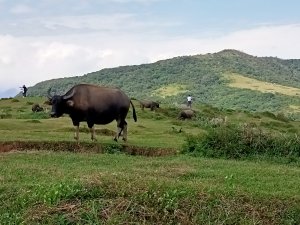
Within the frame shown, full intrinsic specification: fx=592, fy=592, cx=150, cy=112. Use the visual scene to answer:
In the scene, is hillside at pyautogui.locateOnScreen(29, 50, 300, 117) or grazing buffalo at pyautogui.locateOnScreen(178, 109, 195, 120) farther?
hillside at pyautogui.locateOnScreen(29, 50, 300, 117)

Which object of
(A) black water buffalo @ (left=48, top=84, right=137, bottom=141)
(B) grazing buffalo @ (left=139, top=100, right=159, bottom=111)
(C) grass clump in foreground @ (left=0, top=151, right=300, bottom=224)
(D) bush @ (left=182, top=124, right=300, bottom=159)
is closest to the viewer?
(C) grass clump in foreground @ (left=0, top=151, right=300, bottom=224)

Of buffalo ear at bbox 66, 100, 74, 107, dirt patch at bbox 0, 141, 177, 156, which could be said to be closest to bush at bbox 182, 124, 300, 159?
dirt patch at bbox 0, 141, 177, 156

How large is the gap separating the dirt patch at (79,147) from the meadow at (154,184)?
0.03m

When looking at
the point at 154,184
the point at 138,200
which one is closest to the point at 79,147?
the point at 154,184

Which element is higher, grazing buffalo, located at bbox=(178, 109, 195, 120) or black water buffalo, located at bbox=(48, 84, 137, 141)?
black water buffalo, located at bbox=(48, 84, 137, 141)

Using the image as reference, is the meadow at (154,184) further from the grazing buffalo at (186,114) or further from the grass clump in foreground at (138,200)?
the grazing buffalo at (186,114)

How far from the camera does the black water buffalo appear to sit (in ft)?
71.0

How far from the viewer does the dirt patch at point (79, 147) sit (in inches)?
782

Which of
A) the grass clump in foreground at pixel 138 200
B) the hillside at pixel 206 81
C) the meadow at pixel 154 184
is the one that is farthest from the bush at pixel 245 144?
the hillside at pixel 206 81

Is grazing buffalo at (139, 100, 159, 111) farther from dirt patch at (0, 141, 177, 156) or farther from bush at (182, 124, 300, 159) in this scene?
bush at (182, 124, 300, 159)

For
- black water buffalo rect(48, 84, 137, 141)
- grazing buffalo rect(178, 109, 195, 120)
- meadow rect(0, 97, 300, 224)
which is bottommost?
grazing buffalo rect(178, 109, 195, 120)

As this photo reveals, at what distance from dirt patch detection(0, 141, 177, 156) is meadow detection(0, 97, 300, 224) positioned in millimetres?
35

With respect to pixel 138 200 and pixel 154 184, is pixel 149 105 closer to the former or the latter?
pixel 154 184

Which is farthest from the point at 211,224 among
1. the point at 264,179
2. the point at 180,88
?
the point at 180,88
